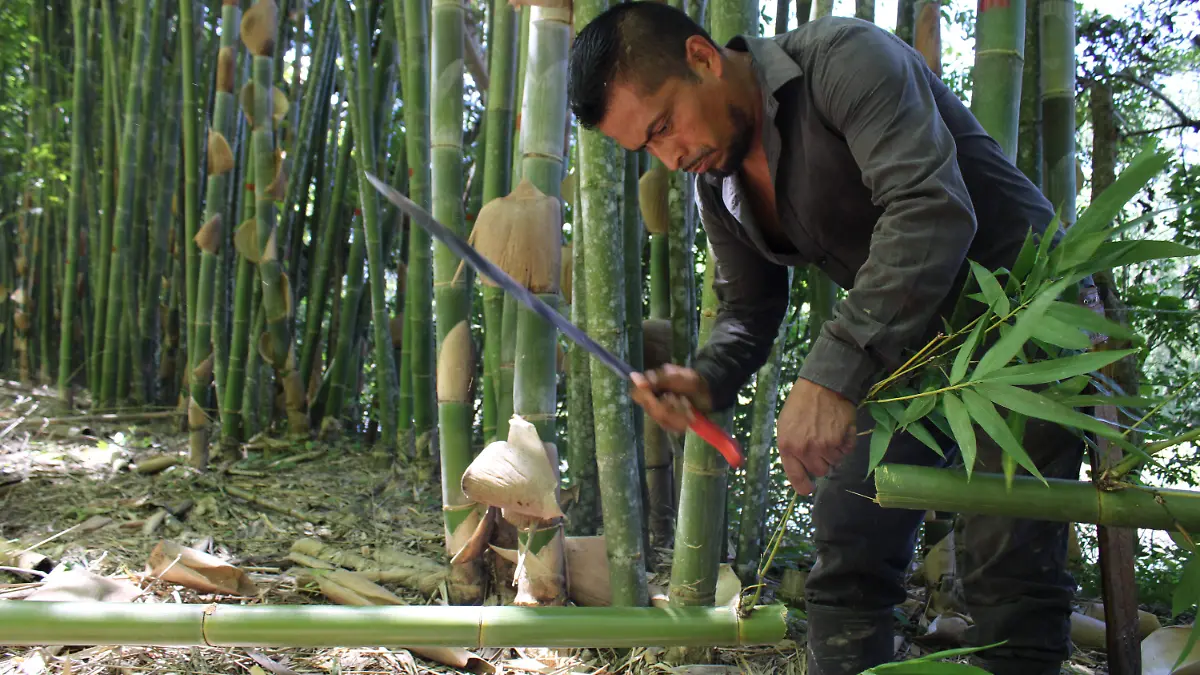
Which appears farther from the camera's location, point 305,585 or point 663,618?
point 305,585

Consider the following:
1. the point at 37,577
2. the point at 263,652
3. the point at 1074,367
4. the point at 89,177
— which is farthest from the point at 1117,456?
the point at 89,177

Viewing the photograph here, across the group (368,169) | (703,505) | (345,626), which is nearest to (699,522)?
(703,505)

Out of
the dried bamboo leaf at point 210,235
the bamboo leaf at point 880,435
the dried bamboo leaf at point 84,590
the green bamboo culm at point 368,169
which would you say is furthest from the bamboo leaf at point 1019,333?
the dried bamboo leaf at point 210,235

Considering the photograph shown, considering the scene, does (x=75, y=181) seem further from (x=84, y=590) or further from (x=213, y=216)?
(x=84, y=590)

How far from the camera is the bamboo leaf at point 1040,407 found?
0.80 meters

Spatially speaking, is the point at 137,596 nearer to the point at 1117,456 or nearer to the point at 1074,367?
the point at 1074,367

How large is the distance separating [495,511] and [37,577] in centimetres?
96

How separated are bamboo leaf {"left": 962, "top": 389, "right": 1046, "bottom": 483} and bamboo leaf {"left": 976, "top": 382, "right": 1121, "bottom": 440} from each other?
0.5 inches

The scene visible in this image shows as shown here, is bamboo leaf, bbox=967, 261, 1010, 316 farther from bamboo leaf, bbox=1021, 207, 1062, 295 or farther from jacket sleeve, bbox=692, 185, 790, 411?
jacket sleeve, bbox=692, 185, 790, 411

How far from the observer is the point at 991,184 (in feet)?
3.95

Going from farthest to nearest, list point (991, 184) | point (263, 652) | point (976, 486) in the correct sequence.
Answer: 1. point (263, 652)
2. point (991, 184)
3. point (976, 486)

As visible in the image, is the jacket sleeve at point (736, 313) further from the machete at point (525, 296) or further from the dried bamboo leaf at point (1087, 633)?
Answer: the dried bamboo leaf at point (1087, 633)

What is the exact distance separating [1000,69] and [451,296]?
100 centimetres

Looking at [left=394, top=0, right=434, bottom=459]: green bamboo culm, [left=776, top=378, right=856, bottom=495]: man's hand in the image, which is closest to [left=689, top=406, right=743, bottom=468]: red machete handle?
[left=776, top=378, right=856, bottom=495]: man's hand
